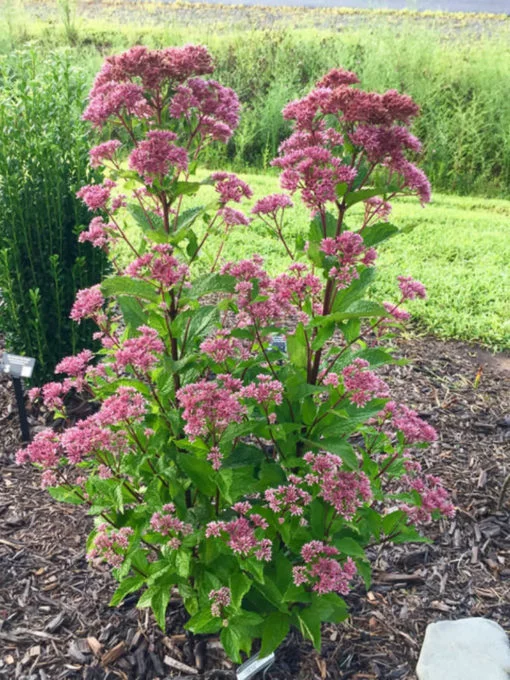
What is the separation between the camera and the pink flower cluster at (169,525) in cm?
202

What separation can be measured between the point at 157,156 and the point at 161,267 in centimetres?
31

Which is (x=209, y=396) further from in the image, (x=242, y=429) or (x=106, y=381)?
(x=106, y=381)

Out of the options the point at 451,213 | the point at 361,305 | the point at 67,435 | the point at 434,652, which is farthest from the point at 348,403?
the point at 451,213

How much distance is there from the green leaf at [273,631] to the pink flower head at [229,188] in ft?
4.67

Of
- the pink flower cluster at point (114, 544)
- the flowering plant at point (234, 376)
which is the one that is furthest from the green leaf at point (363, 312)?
the pink flower cluster at point (114, 544)

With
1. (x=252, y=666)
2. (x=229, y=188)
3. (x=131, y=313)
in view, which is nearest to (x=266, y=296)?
(x=229, y=188)

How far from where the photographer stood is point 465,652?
2.49 m

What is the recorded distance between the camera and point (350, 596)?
2838 mm

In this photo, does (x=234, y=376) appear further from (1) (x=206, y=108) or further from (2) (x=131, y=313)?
(1) (x=206, y=108)

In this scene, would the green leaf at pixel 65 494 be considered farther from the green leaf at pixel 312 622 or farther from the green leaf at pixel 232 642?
the green leaf at pixel 312 622

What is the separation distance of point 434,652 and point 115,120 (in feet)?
7.16

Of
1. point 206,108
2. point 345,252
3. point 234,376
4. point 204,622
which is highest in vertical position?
point 206,108

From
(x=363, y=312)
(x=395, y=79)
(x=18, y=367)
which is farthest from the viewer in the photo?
(x=395, y=79)

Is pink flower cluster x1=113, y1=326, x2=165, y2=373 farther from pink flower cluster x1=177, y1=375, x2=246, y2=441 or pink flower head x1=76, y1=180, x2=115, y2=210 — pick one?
pink flower head x1=76, y1=180, x2=115, y2=210
